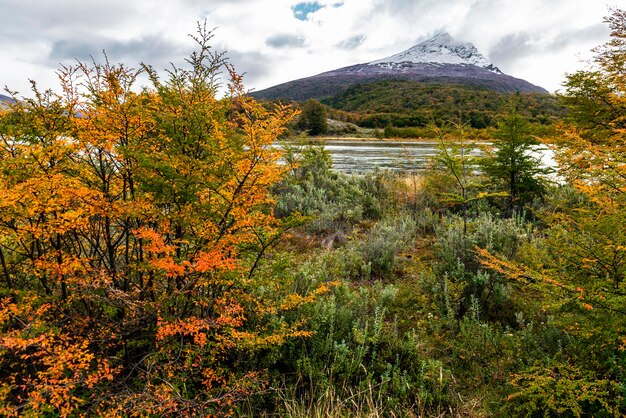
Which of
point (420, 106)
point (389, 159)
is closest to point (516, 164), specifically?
point (389, 159)

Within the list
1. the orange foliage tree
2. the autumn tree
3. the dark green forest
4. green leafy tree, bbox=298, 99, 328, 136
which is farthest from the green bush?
green leafy tree, bbox=298, 99, 328, 136

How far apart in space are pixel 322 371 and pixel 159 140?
2.40 meters

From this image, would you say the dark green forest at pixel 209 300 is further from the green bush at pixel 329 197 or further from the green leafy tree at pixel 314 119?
the green leafy tree at pixel 314 119

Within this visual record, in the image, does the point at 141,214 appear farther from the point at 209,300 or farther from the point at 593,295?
the point at 593,295

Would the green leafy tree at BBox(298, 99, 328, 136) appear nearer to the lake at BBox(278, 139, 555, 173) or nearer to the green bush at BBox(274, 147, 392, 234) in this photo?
the lake at BBox(278, 139, 555, 173)

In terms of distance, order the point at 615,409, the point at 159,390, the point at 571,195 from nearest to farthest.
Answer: the point at 615,409 → the point at 159,390 → the point at 571,195

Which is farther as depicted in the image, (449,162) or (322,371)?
(449,162)

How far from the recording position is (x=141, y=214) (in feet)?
8.23

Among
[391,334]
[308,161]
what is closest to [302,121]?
[308,161]

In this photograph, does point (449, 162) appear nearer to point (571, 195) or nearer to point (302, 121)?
point (571, 195)

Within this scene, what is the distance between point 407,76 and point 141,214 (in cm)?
14409

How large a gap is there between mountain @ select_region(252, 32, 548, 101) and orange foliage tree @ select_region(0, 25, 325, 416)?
116476mm

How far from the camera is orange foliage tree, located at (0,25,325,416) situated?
239 cm

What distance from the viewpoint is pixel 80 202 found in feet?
8.36
